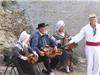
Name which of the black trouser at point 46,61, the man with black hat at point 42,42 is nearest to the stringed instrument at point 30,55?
the man with black hat at point 42,42

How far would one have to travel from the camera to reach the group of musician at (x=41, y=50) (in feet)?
40.8

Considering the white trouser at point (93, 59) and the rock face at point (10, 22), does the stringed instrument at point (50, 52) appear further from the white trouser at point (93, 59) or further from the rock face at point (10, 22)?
the rock face at point (10, 22)

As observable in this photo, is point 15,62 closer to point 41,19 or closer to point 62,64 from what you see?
point 62,64

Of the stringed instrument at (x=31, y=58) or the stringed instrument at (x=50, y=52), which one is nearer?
the stringed instrument at (x=31, y=58)

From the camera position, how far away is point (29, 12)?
19281 millimetres

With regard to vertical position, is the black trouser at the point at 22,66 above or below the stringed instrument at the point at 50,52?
below

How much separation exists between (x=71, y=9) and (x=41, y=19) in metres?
1.18

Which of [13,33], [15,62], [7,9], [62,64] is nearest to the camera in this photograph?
[15,62]

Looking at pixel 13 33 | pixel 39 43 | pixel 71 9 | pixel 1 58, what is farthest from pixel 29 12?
pixel 39 43

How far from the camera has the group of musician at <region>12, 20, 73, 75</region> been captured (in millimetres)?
12445

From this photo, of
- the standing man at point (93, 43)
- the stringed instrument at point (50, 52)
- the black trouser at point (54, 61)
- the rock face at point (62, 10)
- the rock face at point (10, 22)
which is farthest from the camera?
the rock face at point (62, 10)

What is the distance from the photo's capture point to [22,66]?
12492 mm

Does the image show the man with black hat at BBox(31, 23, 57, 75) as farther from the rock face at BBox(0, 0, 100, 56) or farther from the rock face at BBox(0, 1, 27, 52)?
the rock face at BBox(0, 0, 100, 56)

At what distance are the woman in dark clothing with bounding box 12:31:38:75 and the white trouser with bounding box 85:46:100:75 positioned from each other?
4.27 feet
